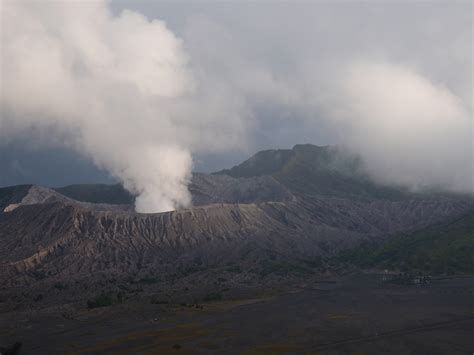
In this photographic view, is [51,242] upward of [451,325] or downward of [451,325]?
upward

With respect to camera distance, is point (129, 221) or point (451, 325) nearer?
point (451, 325)

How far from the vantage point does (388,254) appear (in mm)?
193875

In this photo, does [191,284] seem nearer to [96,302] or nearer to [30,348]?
[96,302]

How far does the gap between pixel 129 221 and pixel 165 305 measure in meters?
94.0

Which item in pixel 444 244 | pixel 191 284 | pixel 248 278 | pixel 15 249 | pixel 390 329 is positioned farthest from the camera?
pixel 444 244

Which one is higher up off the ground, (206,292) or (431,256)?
(431,256)

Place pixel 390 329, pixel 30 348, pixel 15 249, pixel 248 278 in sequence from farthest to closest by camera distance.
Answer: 1. pixel 15 249
2. pixel 248 278
3. pixel 390 329
4. pixel 30 348

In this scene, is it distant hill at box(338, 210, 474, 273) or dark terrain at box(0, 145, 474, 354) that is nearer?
dark terrain at box(0, 145, 474, 354)

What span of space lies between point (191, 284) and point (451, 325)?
3136 inches

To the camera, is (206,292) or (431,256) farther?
(431,256)

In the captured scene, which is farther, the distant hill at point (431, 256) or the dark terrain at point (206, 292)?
the distant hill at point (431, 256)

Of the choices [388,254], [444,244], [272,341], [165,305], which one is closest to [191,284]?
[165,305]

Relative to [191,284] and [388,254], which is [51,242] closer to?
[191,284]

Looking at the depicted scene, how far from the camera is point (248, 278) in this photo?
154375mm
